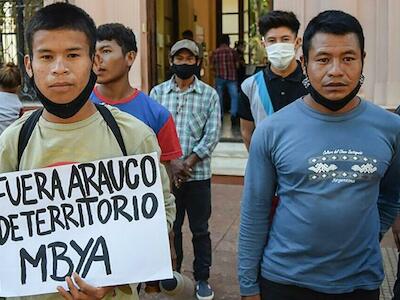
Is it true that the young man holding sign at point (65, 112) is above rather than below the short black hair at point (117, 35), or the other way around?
below

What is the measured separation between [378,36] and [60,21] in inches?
247

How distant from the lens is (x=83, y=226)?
1985mm

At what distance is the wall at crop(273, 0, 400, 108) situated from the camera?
24.2 ft

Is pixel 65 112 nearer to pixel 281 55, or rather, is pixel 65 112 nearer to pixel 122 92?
pixel 122 92

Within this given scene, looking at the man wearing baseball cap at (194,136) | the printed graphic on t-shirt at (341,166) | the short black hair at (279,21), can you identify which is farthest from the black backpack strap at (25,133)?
the man wearing baseball cap at (194,136)

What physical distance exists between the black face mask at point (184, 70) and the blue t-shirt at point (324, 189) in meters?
2.31

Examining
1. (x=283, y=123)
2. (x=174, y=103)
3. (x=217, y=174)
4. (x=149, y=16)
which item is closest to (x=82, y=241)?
(x=283, y=123)

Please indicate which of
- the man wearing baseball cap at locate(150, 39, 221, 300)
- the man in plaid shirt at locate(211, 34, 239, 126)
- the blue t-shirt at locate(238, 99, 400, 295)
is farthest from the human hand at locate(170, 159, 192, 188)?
the man in plaid shirt at locate(211, 34, 239, 126)

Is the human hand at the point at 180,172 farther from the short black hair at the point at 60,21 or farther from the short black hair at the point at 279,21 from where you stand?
the short black hair at the point at 60,21

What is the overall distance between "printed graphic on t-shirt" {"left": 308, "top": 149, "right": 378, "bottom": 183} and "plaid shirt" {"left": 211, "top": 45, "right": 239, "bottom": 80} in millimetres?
10141

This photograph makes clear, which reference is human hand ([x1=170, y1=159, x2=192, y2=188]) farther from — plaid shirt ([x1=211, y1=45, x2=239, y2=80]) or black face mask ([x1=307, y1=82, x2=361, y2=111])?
plaid shirt ([x1=211, y1=45, x2=239, y2=80])

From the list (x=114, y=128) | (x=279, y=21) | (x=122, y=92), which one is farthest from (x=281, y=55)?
(x=114, y=128)

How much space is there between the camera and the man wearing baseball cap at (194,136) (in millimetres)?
4543

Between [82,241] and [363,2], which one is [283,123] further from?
[363,2]
